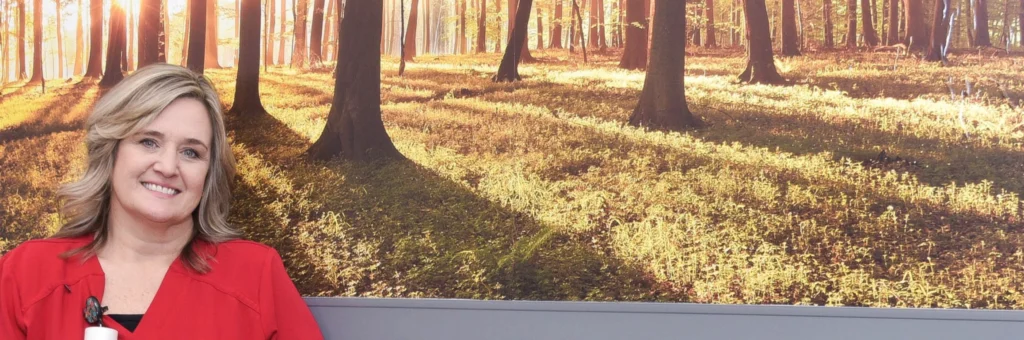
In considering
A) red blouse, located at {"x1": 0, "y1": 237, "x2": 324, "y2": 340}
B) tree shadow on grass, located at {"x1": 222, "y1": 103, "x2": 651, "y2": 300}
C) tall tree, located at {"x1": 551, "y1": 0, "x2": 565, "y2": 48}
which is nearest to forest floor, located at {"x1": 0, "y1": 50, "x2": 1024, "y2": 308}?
tree shadow on grass, located at {"x1": 222, "y1": 103, "x2": 651, "y2": 300}

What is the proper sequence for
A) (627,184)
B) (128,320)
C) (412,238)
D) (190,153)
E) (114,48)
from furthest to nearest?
(114,48)
(412,238)
(627,184)
(190,153)
(128,320)

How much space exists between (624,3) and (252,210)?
1697mm

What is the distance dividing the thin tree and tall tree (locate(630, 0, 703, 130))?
0.27 ft

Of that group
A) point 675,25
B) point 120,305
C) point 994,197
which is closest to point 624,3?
point 675,25

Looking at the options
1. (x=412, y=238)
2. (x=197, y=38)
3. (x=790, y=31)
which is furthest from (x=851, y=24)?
(x=197, y=38)

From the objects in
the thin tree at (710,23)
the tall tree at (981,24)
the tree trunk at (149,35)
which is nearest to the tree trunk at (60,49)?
the tree trunk at (149,35)

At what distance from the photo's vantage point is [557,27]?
284cm

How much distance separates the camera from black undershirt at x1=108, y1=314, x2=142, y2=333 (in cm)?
199

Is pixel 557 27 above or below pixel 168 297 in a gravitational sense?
above

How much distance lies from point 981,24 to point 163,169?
273 centimetres

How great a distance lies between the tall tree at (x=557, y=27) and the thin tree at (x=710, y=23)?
54 cm

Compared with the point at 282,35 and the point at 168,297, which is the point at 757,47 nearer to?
the point at 282,35

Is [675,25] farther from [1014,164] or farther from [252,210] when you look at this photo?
[252,210]

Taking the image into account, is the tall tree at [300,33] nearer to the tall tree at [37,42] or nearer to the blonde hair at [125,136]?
the blonde hair at [125,136]
